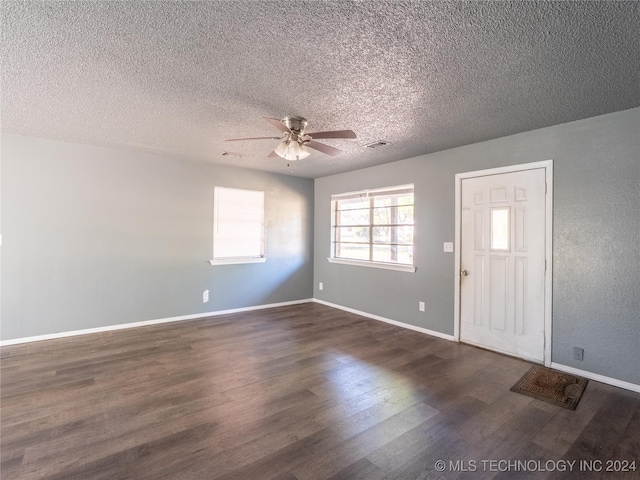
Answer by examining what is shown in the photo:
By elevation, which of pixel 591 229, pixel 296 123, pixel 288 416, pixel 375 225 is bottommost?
pixel 288 416

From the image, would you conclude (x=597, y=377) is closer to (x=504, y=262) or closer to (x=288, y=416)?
(x=504, y=262)

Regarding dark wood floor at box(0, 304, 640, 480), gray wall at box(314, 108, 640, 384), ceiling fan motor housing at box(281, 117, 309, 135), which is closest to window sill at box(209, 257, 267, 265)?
dark wood floor at box(0, 304, 640, 480)

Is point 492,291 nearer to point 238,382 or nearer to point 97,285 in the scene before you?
point 238,382

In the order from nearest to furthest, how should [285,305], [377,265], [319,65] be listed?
[319,65] → [377,265] → [285,305]

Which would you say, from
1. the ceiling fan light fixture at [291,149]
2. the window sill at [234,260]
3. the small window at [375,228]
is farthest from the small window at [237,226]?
the ceiling fan light fixture at [291,149]

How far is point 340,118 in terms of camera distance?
2918 mm

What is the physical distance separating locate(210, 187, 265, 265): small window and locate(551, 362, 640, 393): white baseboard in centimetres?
427

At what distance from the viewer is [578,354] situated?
291cm

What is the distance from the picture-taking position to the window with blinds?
459 cm

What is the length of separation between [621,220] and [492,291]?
133 cm

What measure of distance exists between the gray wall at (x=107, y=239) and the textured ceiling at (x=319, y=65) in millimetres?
763

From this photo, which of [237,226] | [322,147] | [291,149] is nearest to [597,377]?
[322,147]

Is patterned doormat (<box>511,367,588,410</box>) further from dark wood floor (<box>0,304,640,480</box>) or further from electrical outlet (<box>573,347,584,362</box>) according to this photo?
electrical outlet (<box>573,347,584,362</box>)

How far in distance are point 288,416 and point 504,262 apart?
2820mm
